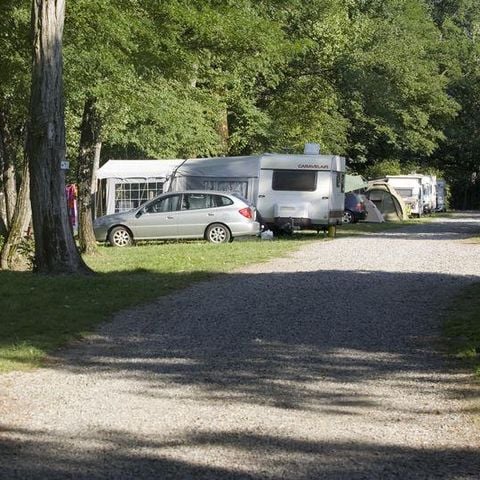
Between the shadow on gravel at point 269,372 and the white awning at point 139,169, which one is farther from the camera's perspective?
the white awning at point 139,169

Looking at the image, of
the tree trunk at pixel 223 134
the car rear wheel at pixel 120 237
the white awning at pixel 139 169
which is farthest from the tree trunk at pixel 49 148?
the tree trunk at pixel 223 134

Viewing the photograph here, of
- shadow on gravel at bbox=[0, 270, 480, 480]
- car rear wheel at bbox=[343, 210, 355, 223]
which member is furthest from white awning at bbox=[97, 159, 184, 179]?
shadow on gravel at bbox=[0, 270, 480, 480]

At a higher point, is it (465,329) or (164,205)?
(164,205)

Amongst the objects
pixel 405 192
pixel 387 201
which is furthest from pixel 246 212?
pixel 405 192

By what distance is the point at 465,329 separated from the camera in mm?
10016

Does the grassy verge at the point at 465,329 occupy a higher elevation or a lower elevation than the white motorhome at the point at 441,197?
lower

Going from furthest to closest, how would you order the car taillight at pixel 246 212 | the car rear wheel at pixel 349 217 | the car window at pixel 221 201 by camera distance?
the car rear wheel at pixel 349 217 → the car window at pixel 221 201 → the car taillight at pixel 246 212

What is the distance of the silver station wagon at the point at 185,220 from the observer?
2642 cm

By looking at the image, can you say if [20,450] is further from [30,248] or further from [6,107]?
[6,107]

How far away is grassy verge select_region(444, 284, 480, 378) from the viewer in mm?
8524

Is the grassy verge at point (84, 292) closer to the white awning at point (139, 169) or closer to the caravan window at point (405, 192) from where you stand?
the white awning at point (139, 169)

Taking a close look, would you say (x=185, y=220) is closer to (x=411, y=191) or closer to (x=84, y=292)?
(x=84, y=292)

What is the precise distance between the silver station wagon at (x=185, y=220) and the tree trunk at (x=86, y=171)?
399cm

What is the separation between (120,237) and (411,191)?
25.4 metres
